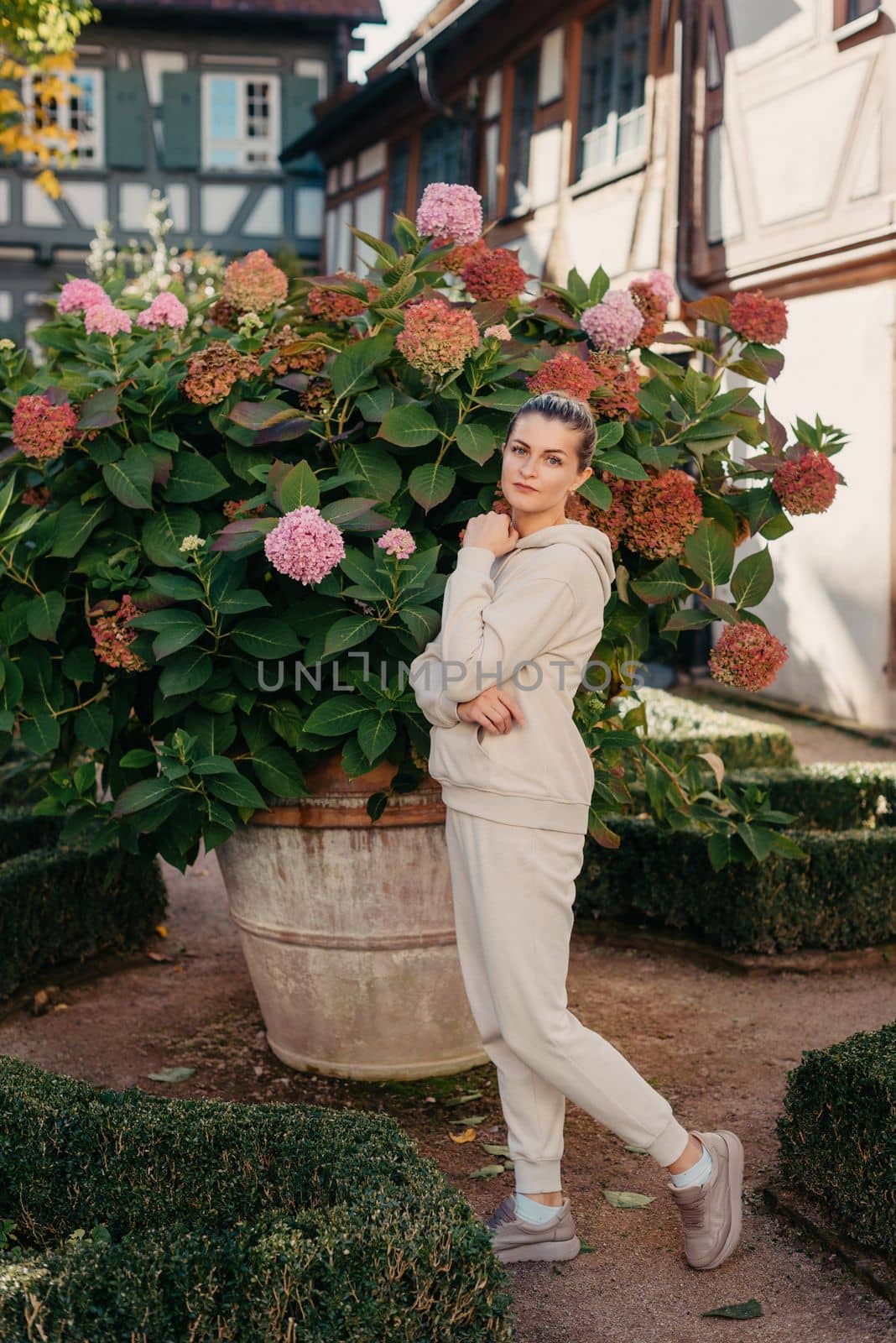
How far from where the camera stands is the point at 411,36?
14.8 metres

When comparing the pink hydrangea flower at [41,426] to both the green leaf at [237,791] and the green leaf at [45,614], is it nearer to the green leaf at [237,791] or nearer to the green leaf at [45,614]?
the green leaf at [45,614]

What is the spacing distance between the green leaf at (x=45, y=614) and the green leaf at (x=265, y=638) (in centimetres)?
44

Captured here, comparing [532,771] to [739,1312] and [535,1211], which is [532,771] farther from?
[739,1312]

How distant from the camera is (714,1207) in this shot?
111 inches

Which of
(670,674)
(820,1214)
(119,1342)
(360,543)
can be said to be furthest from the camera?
(670,674)

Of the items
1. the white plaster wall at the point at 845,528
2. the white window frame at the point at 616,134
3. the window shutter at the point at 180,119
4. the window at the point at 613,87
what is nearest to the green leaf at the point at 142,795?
the white plaster wall at the point at 845,528

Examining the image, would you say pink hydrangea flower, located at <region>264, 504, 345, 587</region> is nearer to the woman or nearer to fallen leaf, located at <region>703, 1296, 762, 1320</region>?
the woman

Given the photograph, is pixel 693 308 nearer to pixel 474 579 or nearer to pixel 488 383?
pixel 488 383

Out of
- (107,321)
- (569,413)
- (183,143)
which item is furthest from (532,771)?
(183,143)

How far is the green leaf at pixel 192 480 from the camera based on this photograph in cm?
334

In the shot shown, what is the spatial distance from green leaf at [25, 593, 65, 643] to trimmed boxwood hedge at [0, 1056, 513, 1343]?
1.06 metres

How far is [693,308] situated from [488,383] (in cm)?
73

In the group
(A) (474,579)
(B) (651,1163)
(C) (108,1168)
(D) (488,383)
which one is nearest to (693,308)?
(D) (488,383)

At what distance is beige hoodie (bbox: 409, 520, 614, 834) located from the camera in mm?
2613
